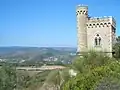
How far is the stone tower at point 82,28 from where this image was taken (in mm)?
42375

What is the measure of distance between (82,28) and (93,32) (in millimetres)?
1496

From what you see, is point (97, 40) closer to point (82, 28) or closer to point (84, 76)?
point (82, 28)

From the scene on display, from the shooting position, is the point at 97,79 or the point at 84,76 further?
the point at 84,76

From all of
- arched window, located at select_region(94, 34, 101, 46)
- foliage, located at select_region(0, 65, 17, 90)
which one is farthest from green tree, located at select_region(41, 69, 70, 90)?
arched window, located at select_region(94, 34, 101, 46)

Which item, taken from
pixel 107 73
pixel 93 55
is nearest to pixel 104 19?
pixel 93 55

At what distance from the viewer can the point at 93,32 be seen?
4241 centimetres

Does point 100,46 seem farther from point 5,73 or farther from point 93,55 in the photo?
point 5,73

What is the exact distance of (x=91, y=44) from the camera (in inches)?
1681

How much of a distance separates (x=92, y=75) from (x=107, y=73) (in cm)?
119

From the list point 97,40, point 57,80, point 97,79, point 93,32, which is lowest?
point 57,80

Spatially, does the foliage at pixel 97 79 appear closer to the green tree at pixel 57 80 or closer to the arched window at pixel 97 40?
the green tree at pixel 57 80

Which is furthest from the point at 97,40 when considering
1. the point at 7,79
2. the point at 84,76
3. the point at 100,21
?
the point at 84,76

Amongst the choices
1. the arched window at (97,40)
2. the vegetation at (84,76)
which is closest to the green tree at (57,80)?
the vegetation at (84,76)

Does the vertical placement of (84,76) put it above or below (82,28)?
below
